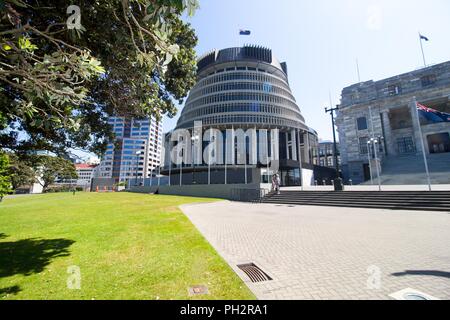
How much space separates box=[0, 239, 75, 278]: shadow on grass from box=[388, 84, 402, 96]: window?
5419 centimetres

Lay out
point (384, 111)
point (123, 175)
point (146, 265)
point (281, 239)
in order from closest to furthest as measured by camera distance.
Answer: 1. point (146, 265)
2. point (281, 239)
3. point (384, 111)
4. point (123, 175)

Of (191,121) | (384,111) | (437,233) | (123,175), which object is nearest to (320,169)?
(384,111)

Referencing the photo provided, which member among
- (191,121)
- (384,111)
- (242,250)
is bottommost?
(242,250)

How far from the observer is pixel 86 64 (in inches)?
141

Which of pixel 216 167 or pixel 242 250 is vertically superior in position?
pixel 216 167

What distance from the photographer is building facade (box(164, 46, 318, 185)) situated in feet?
161

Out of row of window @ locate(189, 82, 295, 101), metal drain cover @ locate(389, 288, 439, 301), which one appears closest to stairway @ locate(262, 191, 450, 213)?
metal drain cover @ locate(389, 288, 439, 301)

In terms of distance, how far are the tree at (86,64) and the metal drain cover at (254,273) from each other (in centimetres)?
459

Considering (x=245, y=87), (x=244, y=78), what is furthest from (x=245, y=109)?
(x=244, y=78)

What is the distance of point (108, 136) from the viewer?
29.0ft

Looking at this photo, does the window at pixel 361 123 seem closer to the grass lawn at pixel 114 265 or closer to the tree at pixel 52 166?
the grass lawn at pixel 114 265

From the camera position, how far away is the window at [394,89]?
41594mm
